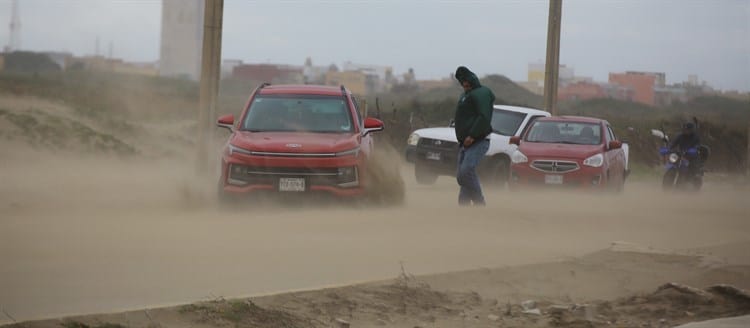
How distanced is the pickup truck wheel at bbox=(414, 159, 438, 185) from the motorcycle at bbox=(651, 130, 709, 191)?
5.22 meters

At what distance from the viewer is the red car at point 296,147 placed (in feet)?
53.4

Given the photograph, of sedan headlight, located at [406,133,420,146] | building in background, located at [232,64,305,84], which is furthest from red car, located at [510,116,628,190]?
building in background, located at [232,64,305,84]

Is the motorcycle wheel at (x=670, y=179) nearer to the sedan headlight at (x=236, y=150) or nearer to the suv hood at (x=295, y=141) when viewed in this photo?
the suv hood at (x=295, y=141)

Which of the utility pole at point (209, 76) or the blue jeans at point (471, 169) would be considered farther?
the utility pole at point (209, 76)

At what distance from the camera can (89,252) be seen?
11570mm

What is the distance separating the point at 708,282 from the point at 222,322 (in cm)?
499

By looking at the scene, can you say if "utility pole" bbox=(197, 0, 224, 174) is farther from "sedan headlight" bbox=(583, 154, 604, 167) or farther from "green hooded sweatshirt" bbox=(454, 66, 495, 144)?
"sedan headlight" bbox=(583, 154, 604, 167)

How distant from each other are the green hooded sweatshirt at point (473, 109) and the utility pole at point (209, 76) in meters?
6.01

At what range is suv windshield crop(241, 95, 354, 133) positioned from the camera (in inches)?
685

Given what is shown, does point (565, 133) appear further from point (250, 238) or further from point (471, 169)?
point (250, 238)

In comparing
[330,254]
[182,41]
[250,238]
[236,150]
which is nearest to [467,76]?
[236,150]

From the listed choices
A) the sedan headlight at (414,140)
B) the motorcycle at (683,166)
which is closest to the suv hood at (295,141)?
the sedan headlight at (414,140)

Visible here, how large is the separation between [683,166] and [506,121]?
15.8ft

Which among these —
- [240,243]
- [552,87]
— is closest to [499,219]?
[240,243]
